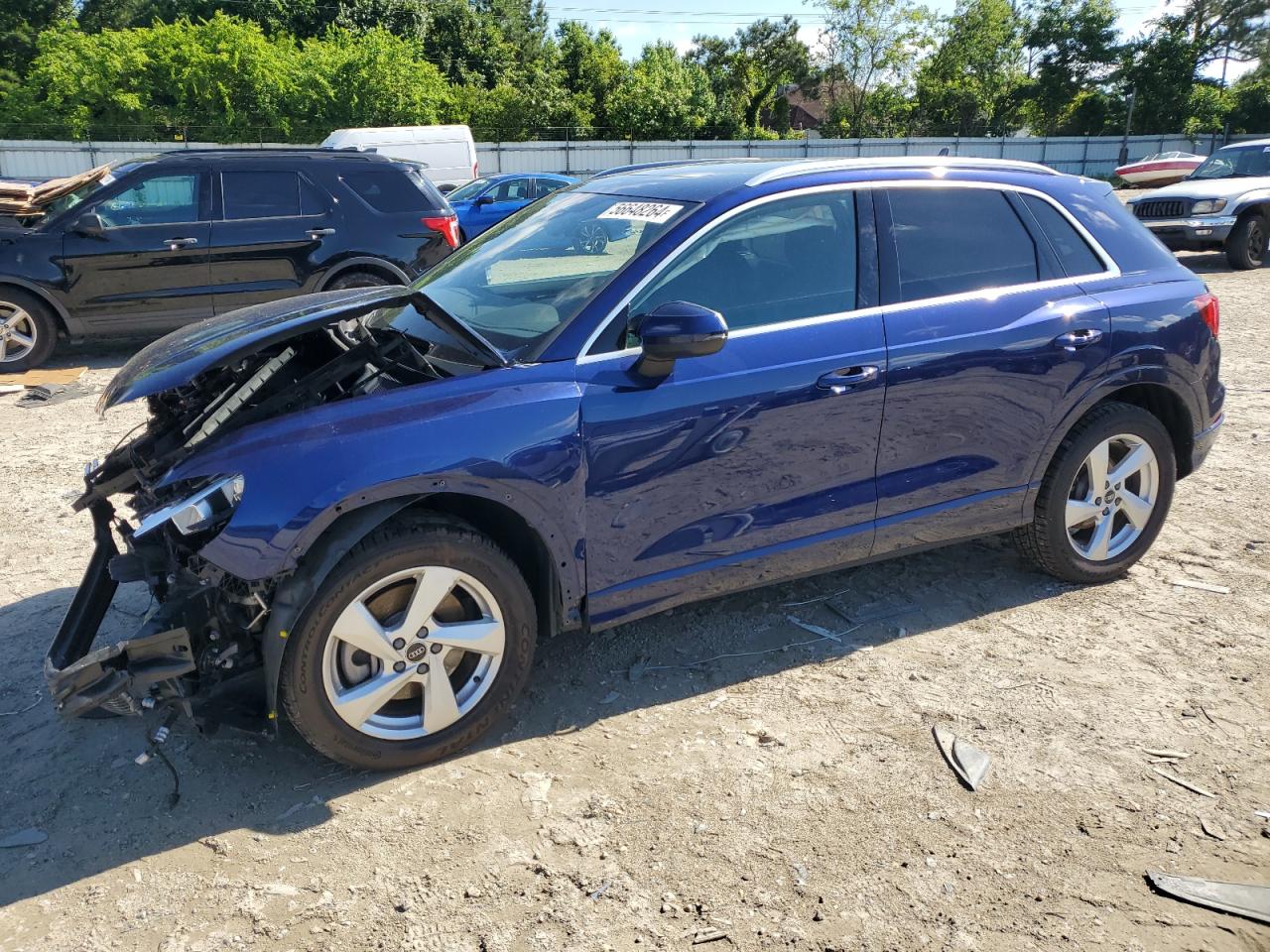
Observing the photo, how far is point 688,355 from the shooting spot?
3.21 metres

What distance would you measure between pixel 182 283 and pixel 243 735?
700cm

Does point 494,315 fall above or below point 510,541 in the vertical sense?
above

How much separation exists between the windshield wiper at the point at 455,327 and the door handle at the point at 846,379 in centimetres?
121

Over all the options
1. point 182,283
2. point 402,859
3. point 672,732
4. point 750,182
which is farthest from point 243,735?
point 182,283

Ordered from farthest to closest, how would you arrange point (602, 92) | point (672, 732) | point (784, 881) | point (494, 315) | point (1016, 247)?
point (602, 92)
point (1016, 247)
point (494, 315)
point (672, 732)
point (784, 881)

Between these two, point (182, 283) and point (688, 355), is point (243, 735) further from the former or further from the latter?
point (182, 283)

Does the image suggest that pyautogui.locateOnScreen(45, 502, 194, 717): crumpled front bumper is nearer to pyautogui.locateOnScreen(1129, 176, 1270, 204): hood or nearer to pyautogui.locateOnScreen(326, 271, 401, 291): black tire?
pyautogui.locateOnScreen(326, 271, 401, 291): black tire

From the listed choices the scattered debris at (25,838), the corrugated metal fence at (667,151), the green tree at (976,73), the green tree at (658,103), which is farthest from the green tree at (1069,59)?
the scattered debris at (25,838)

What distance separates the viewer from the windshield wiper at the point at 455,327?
3.35 m

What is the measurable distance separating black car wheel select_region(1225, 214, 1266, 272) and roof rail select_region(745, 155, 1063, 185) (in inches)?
507

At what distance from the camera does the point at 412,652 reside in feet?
10.0

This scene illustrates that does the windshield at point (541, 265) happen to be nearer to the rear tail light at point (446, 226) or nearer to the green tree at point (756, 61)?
the rear tail light at point (446, 226)

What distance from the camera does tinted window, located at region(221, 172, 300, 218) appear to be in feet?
30.0

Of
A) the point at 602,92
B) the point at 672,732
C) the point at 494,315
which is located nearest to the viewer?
the point at 672,732
